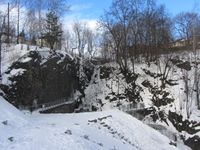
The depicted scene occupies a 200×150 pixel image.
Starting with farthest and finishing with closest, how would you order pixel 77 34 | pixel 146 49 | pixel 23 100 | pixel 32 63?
pixel 77 34 → pixel 146 49 → pixel 32 63 → pixel 23 100

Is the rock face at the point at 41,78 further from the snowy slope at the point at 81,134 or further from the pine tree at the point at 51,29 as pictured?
the snowy slope at the point at 81,134

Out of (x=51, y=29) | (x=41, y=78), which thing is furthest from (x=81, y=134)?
(x=51, y=29)

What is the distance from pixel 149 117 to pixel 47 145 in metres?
26.3

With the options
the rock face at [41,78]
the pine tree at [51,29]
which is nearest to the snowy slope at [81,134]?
the rock face at [41,78]

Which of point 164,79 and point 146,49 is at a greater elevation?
point 146,49

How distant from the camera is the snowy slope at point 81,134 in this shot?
14.1m

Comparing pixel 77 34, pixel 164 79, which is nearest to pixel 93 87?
pixel 164 79

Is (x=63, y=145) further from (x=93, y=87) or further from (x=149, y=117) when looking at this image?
(x=93, y=87)

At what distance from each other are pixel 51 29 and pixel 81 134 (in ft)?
108

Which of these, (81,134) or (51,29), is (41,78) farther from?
(81,134)

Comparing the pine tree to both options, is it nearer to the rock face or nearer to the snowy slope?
the rock face

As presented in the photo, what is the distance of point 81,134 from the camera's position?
17.1 m

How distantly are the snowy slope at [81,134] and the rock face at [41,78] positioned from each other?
10027mm

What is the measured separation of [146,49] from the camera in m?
54.0
